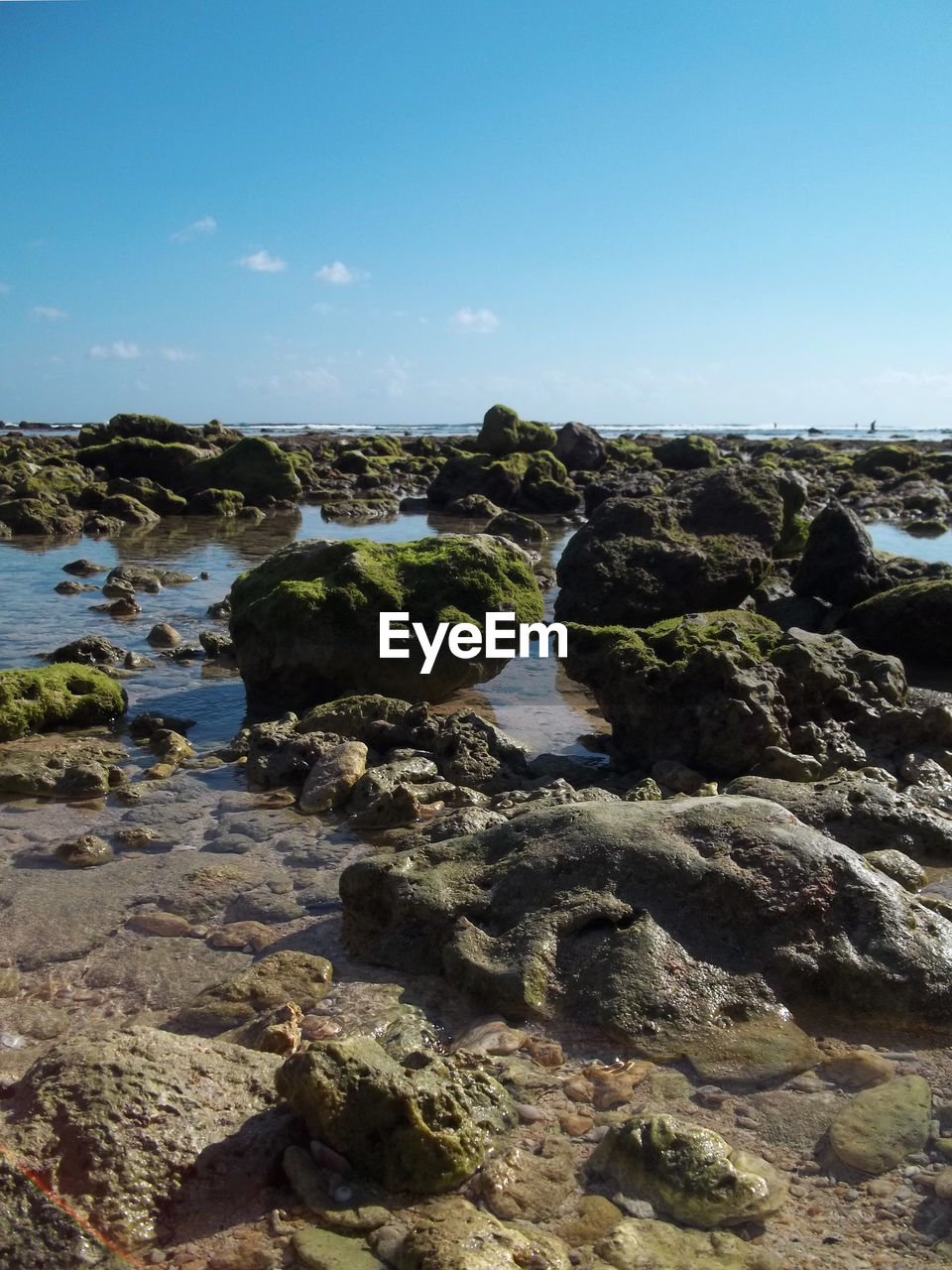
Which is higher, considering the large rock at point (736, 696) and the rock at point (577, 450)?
the rock at point (577, 450)

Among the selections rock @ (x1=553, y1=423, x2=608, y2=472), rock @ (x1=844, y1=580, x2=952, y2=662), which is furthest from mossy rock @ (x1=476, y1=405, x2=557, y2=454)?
rock @ (x1=844, y1=580, x2=952, y2=662)

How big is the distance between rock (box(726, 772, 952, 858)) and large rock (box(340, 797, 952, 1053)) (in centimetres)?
117

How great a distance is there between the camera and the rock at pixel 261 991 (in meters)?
4.58

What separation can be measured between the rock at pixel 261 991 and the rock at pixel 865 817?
2936mm

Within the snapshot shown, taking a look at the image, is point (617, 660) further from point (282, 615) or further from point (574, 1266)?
point (574, 1266)

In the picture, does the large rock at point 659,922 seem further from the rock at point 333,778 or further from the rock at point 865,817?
the rock at point 333,778

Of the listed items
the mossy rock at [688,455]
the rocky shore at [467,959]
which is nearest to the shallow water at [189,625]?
the rocky shore at [467,959]

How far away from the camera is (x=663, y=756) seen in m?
8.22

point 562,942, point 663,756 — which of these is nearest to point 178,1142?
point 562,942

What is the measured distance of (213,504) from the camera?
30594mm

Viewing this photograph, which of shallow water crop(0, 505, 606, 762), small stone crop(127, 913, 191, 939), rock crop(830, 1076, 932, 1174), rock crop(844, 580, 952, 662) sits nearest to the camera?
rock crop(830, 1076, 932, 1174)

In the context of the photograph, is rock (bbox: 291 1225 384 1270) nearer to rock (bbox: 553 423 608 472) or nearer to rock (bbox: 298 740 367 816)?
rock (bbox: 298 740 367 816)

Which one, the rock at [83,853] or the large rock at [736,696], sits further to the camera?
the large rock at [736,696]

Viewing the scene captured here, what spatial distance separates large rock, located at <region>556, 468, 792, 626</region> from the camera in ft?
46.1
